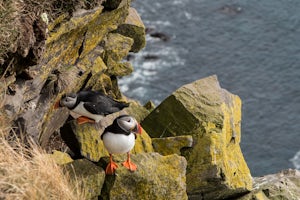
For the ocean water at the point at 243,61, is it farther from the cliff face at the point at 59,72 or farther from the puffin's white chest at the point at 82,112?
the puffin's white chest at the point at 82,112

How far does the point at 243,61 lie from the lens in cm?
4481

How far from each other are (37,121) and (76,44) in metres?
2.76

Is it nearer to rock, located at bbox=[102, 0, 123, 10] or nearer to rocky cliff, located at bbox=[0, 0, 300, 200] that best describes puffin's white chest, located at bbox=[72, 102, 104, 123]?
rocky cliff, located at bbox=[0, 0, 300, 200]

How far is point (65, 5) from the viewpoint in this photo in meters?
15.2

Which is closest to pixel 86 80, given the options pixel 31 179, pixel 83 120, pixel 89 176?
pixel 83 120

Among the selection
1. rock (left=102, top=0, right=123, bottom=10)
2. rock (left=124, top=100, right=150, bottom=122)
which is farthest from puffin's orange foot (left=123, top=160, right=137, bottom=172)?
rock (left=124, top=100, right=150, bottom=122)

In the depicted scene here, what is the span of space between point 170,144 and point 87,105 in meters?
3.37

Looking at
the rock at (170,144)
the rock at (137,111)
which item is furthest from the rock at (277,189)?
the rock at (137,111)

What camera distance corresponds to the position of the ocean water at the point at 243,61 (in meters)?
38.6

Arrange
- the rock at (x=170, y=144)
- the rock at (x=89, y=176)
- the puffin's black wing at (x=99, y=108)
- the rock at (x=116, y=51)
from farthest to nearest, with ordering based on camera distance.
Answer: the rock at (x=116, y=51)
the rock at (x=170, y=144)
the puffin's black wing at (x=99, y=108)
the rock at (x=89, y=176)

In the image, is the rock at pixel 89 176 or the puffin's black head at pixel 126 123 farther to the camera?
the puffin's black head at pixel 126 123

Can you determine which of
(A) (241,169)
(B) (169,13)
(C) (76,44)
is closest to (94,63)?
(C) (76,44)

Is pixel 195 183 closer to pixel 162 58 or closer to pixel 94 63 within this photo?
pixel 94 63

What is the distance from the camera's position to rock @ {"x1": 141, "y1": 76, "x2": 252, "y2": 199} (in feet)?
57.4
